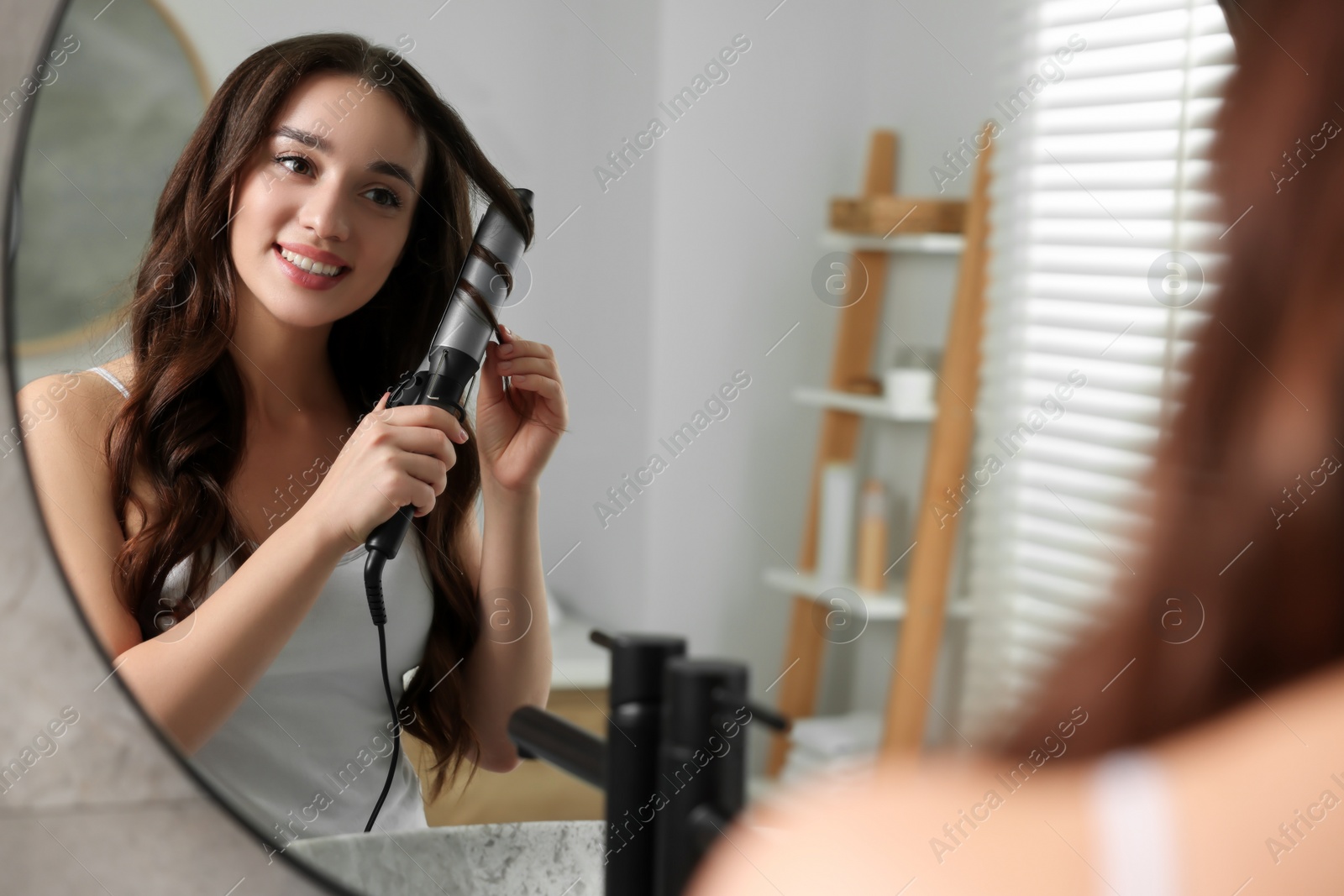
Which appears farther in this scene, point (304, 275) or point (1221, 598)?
point (304, 275)

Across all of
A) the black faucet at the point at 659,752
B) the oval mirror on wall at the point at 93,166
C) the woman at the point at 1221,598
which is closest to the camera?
the woman at the point at 1221,598

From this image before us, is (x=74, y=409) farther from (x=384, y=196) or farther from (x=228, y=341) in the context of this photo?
(x=384, y=196)

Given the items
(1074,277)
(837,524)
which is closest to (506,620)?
(837,524)

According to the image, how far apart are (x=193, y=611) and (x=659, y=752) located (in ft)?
0.81

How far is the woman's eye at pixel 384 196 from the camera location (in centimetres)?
49

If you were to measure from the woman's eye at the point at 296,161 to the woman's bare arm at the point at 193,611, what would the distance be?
0.15 m

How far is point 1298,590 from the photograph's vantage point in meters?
0.39

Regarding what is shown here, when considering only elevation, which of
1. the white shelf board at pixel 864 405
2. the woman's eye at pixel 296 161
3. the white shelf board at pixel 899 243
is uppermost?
the woman's eye at pixel 296 161

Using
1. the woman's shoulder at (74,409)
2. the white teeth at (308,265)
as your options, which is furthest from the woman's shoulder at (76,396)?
the white teeth at (308,265)

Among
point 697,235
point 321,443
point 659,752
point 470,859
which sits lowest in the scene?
point 470,859

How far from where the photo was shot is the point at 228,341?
512 mm

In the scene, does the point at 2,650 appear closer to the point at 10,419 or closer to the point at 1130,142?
the point at 10,419

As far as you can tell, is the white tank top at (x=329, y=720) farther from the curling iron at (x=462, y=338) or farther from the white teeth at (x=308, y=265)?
the white teeth at (x=308, y=265)

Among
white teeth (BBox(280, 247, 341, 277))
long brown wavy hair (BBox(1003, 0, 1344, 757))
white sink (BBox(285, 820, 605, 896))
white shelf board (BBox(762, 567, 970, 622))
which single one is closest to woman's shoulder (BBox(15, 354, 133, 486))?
white teeth (BBox(280, 247, 341, 277))
